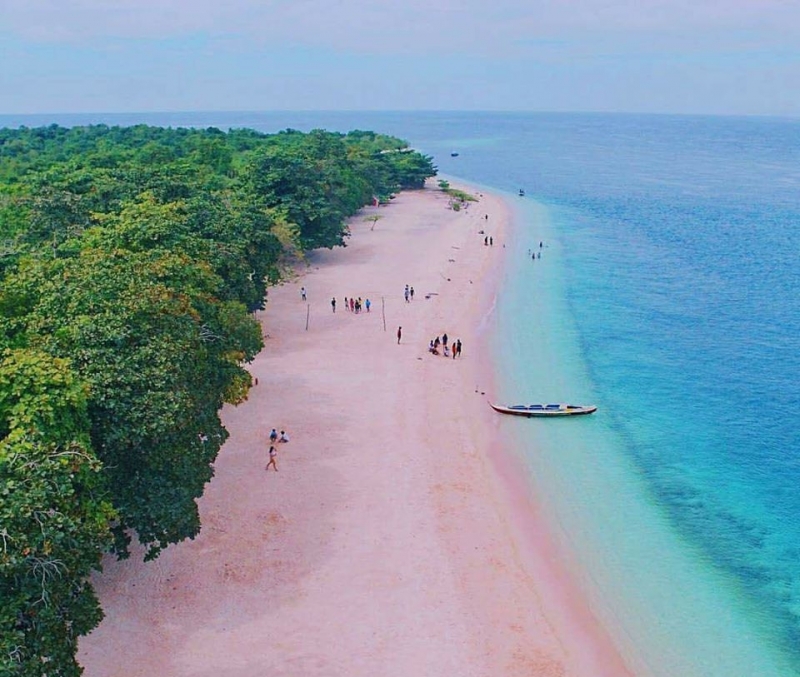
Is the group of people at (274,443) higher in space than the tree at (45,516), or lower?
lower

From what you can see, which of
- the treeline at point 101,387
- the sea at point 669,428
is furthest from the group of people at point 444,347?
the treeline at point 101,387

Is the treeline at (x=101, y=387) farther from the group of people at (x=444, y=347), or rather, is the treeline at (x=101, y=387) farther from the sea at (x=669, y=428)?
the sea at (x=669, y=428)

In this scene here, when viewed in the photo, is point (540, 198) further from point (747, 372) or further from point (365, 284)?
point (747, 372)

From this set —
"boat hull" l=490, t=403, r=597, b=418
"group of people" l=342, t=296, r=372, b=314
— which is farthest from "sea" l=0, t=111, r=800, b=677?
"group of people" l=342, t=296, r=372, b=314

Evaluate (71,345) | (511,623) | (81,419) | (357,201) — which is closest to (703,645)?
(511,623)

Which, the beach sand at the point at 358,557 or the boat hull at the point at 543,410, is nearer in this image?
the beach sand at the point at 358,557

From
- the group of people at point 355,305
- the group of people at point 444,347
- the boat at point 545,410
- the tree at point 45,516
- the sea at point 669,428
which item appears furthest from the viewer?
the group of people at point 355,305

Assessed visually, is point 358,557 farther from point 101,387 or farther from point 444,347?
point 444,347
